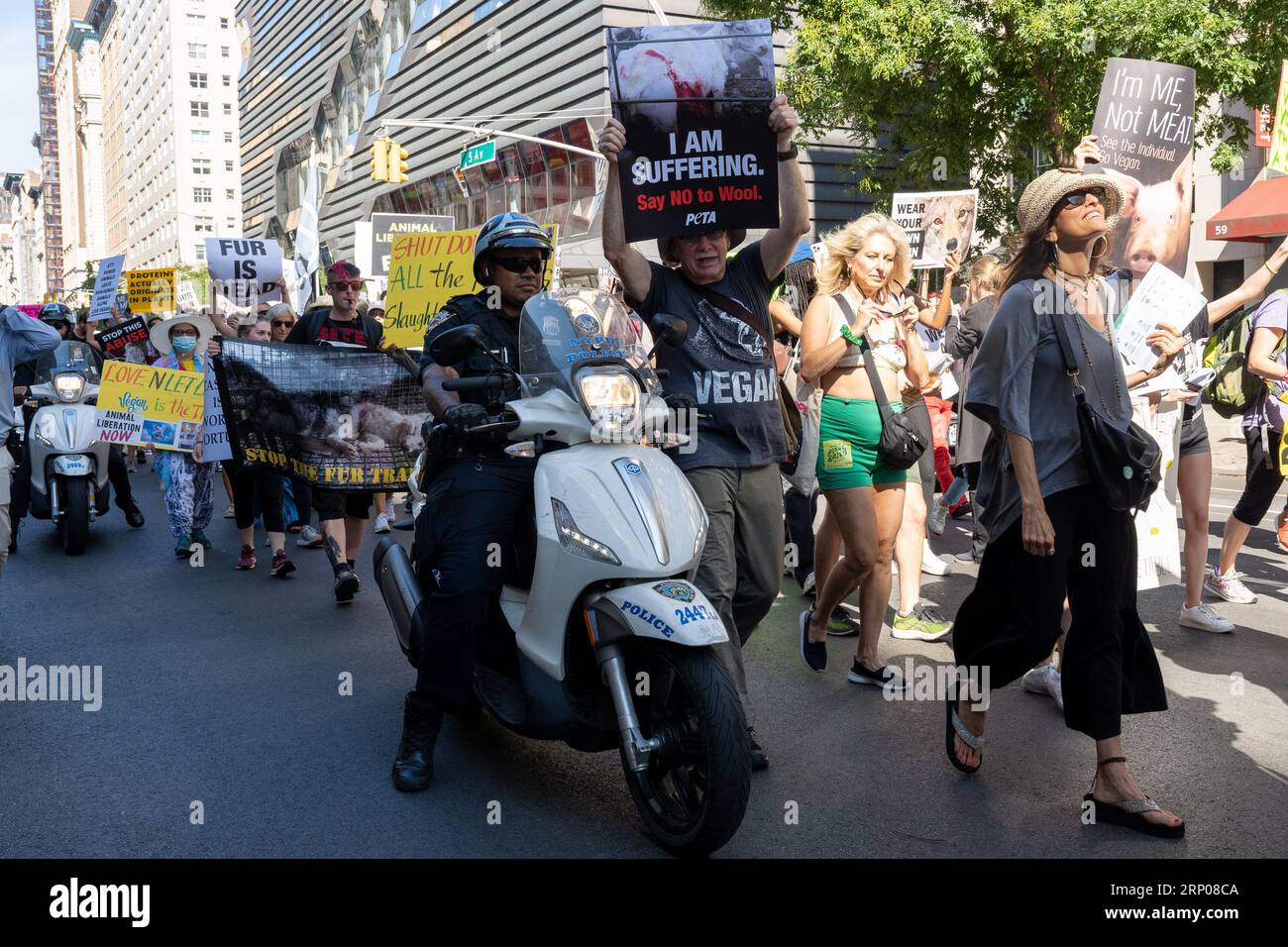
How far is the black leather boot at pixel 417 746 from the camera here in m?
4.12

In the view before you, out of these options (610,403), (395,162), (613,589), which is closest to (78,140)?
(395,162)

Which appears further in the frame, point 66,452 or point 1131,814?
point 66,452

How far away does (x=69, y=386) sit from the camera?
33.5ft

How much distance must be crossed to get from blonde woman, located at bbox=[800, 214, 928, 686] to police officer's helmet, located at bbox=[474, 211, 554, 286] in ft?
4.56

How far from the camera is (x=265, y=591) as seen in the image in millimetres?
7789

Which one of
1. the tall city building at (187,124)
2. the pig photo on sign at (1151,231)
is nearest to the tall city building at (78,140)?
the tall city building at (187,124)

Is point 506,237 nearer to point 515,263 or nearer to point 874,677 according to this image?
point 515,263

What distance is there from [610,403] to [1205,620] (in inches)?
151

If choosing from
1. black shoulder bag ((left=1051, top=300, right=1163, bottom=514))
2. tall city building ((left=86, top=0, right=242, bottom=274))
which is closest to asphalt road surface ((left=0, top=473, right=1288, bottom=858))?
black shoulder bag ((left=1051, top=300, right=1163, bottom=514))

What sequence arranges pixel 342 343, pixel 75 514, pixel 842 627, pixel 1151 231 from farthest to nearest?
pixel 75 514 → pixel 342 343 → pixel 842 627 → pixel 1151 231

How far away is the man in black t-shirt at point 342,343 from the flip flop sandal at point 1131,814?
15.0ft
